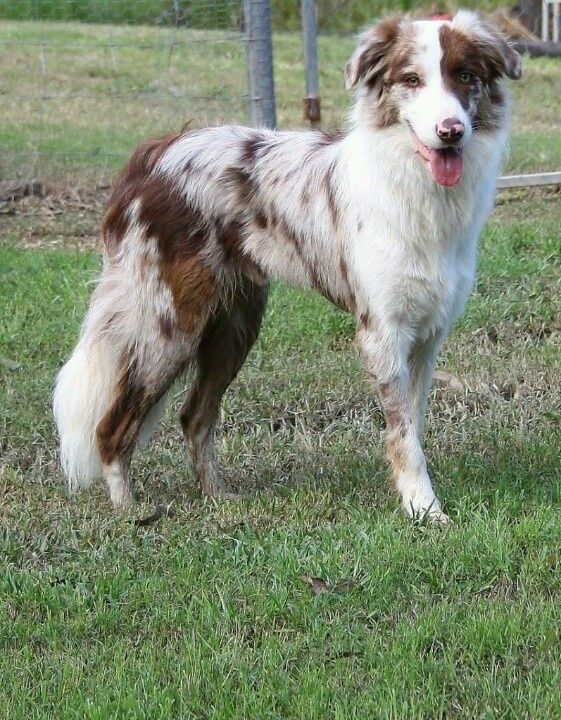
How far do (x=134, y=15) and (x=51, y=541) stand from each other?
34.9ft

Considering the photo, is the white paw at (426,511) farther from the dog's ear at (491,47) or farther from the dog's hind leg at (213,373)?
the dog's ear at (491,47)

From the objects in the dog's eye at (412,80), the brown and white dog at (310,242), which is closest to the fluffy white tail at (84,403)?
the brown and white dog at (310,242)

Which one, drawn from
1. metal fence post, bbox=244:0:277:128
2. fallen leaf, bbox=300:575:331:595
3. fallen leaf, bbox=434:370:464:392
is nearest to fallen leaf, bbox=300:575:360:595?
fallen leaf, bbox=300:575:331:595

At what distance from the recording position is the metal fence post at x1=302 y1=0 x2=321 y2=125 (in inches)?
362

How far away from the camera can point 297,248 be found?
5.00m

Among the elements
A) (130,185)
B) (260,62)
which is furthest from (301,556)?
(260,62)

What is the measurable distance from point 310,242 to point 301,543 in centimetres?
120

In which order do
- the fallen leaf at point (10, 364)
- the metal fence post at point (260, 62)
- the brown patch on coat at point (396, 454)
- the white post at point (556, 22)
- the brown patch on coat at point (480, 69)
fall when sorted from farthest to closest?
the white post at point (556, 22) → the metal fence post at point (260, 62) → the fallen leaf at point (10, 364) → the brown patch on coat at point (396, 454) → the brown patch on coat at point (480, 69)

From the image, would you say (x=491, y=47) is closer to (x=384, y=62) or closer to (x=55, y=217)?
(x=384, y=62)

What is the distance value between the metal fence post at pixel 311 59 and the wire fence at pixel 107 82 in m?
0.49

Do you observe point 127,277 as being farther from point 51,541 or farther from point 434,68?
point 434,68

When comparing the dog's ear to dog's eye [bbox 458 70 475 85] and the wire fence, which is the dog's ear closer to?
dog's eye [bbox 458 70 475 85]

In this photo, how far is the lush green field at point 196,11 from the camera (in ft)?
35.6

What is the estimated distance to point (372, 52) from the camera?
15.2ft
